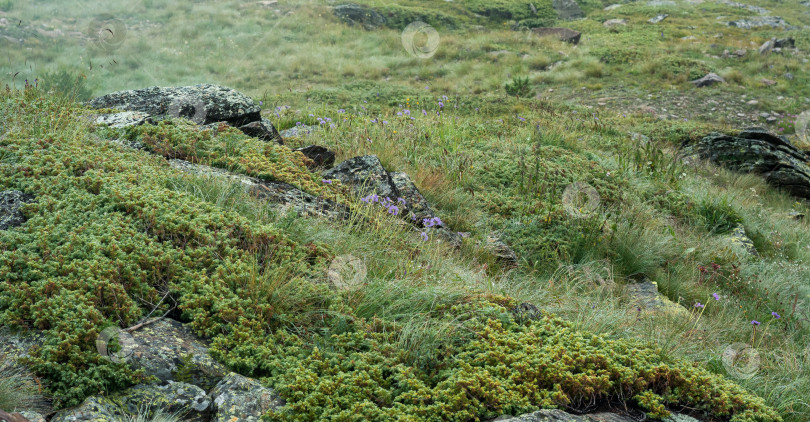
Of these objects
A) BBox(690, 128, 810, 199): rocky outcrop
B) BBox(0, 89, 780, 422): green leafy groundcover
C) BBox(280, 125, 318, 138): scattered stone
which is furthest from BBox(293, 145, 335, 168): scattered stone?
BBox(690, 128, 810, 199): rocky outcrop

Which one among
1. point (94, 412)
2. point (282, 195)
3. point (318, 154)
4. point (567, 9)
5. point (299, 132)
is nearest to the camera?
point (94, 412)

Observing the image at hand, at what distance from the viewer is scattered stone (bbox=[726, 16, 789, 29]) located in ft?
95.5

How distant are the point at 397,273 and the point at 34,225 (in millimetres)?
2218

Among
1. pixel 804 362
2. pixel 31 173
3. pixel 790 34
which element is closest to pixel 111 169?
pixel 31 173

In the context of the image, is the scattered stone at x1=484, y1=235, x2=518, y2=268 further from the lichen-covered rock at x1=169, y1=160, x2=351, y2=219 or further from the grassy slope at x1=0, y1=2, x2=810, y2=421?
the lichen-covered rock at x1=169, y1=160, x2=351, y2=219

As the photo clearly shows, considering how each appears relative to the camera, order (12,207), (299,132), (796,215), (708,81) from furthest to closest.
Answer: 1. (708,81)
2. (796,215)
3. (299,132)
4. (12,207)

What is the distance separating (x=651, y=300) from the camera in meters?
4.98

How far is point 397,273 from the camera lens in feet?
12.5

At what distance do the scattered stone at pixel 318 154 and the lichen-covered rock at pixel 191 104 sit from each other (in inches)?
37.5

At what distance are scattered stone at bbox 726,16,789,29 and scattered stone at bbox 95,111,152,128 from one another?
32.0 metres

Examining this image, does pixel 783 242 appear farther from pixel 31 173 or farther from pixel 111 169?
pixel 31 173

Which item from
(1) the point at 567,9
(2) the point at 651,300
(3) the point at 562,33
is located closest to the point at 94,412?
(2) the point at 651,300

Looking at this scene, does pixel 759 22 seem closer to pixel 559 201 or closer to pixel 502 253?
pixel 559 201

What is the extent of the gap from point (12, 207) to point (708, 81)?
18927 millimetres
